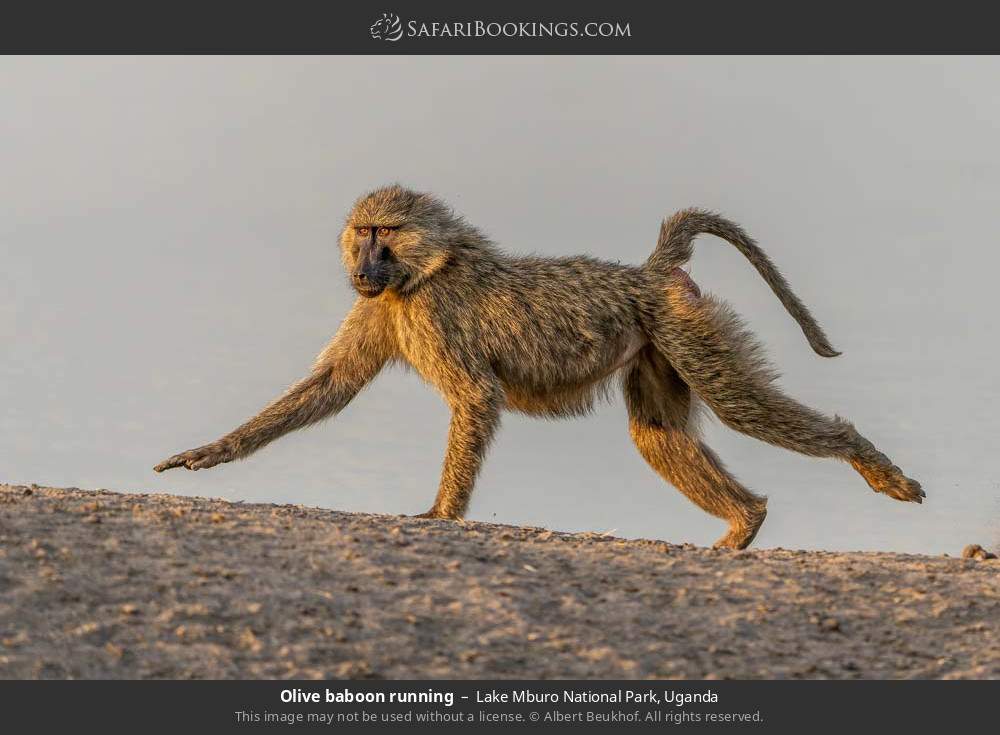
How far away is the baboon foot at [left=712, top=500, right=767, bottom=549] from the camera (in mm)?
10609

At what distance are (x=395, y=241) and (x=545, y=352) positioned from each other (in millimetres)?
1469

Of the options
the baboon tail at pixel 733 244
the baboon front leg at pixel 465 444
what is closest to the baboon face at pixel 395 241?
the baboon front leg at pixel 465 444

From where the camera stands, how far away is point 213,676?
573 cm

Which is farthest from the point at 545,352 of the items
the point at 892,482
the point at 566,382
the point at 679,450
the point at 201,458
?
the point at 892,482

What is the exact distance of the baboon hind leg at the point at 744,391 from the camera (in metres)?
10.4

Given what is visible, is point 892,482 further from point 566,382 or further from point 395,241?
point 395,241

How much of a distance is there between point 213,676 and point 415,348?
4.75m

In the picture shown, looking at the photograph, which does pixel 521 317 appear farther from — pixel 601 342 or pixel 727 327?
pixel 727 327

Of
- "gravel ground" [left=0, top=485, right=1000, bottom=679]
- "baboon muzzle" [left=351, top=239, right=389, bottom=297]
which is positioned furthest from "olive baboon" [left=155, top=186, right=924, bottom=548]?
"gravel ground" [left=0, top=485, right=1000, bottom=679]

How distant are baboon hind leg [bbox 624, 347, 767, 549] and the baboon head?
6.59 ft

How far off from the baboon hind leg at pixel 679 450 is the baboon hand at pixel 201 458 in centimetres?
338

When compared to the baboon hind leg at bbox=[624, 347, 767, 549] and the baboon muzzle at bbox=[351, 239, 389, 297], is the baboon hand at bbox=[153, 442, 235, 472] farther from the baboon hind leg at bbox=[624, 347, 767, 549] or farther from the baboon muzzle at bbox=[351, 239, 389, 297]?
the baboon hind leg at bbox=[624, 347, 767, 549]

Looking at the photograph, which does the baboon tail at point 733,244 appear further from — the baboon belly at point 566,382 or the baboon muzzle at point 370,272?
the baboon muzzle at point 370,272

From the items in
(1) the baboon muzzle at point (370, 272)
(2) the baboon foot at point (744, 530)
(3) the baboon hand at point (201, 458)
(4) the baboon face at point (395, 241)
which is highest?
(4) the baboon face at point (395, 241)
